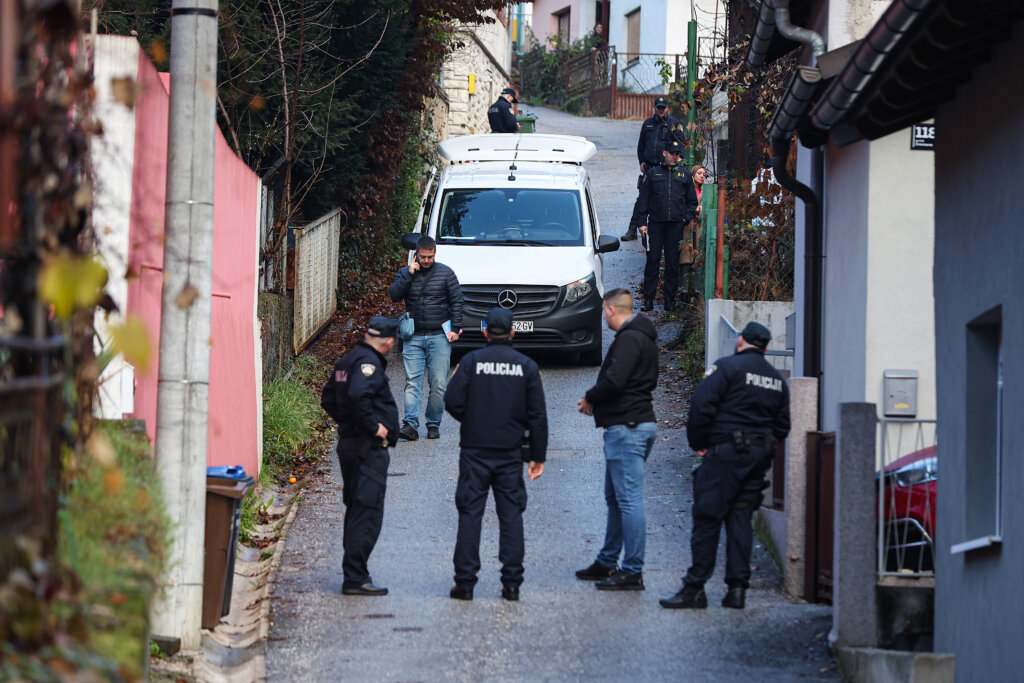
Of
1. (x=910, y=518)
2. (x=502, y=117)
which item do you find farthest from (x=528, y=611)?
(x=502, y=117)

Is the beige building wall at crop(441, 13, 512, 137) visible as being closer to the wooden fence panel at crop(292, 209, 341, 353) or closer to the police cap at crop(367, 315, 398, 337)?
the wooden fence panel at crop(292, 209, 341, 353)

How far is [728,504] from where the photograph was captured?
8.35 m

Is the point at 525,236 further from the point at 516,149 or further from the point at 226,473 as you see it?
the point at 226,473

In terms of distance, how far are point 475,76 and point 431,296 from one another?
68.4 ft

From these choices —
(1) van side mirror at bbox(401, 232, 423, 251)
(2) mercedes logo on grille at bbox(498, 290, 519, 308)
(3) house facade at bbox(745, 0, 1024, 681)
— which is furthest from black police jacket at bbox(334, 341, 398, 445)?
(2) mercedes logo on grille at bbox(498, 290, 519, 308)

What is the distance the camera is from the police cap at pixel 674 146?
1881 cm

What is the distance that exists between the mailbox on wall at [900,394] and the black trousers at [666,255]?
7.98 m

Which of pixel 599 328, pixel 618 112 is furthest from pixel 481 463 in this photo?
pixel 618 112

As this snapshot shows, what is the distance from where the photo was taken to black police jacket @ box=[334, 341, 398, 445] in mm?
8438

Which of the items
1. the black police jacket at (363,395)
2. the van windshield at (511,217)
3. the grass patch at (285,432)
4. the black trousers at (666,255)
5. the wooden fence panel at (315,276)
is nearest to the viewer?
the black police jacket at (363,395)

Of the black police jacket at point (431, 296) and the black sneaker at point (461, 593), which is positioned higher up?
the black police jacket at point (431, 296)

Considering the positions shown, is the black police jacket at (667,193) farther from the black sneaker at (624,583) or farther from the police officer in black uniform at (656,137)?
the black sneaker at (624,583)

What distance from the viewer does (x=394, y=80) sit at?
18812 mm

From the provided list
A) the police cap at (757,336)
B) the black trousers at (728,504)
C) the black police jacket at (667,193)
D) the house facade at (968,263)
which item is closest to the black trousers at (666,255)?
the black police jacket at (667,193)
